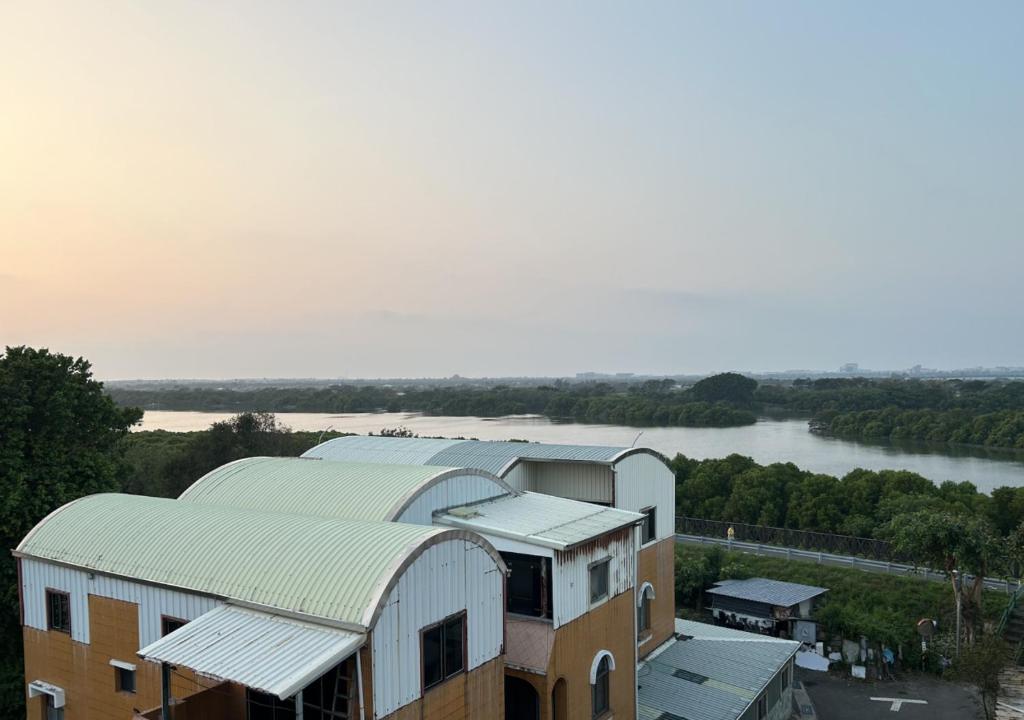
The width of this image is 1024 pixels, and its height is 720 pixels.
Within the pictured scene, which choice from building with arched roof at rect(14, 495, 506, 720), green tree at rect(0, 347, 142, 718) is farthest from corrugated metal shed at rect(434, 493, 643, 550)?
green tree at rect(0, 347, 142, 718)

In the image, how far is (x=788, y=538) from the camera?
957 inches

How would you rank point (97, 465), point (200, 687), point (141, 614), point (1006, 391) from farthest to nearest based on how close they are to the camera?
1. point (1006, 391)
2. point (97, 465)
3. point (141, 614)
4. point (200, 687)

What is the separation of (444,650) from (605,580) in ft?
11.6

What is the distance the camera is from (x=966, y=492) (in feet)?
79.1

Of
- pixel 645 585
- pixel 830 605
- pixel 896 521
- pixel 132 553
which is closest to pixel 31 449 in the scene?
pixel 132 553

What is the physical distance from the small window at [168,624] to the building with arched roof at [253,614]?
2 centimetres

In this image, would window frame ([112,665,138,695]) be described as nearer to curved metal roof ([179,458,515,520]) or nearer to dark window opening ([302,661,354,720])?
curved metal roof ([179,458,515,520])

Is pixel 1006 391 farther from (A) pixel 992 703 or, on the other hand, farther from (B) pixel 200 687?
(B) pixel 200 687

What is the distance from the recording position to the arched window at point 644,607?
46.8ft

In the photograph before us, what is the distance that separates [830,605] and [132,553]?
51.2 ft

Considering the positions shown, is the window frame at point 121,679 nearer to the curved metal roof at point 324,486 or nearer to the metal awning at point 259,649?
the metal awning at point 259,649

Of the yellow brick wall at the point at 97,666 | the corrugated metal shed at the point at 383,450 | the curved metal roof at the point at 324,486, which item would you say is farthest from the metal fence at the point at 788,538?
the yellow brick wall at the point at 97,666

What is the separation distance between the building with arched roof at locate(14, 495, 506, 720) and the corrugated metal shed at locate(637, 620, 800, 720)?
4.96 meters

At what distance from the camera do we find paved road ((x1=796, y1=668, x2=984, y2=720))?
14.2 meters
